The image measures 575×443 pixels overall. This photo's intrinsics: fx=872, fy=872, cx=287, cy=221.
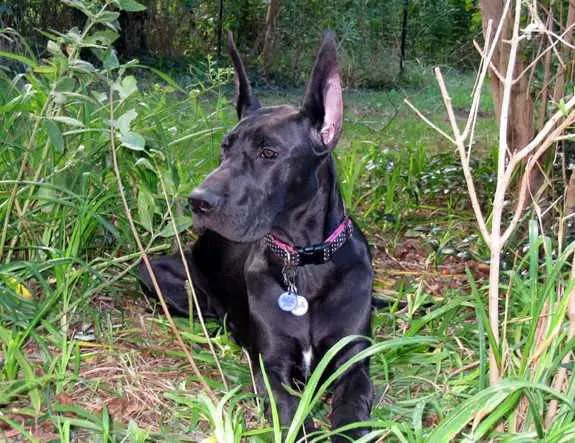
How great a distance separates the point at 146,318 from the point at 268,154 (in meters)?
0.98

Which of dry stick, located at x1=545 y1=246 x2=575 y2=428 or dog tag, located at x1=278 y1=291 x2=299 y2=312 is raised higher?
dry stick, located at x1=545 y1=246 x2=575 y2=428

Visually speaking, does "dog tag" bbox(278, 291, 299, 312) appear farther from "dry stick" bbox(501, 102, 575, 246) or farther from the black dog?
"dry stick" bbox(501, 102, 575, 246)

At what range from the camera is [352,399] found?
254 centimetres

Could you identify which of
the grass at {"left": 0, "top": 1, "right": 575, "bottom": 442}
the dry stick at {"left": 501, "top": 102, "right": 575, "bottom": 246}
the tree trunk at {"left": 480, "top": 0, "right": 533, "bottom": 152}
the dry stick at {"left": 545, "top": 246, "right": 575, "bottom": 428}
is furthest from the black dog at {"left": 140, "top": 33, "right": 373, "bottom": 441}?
the tree trunk at {"left": 480, "top": 0, "right": 533, "bottom": 152}

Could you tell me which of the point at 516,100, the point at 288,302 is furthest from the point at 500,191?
the point at 516,100

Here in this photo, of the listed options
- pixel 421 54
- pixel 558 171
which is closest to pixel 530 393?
pixel 558 171

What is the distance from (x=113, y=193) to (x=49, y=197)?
0.33 meters

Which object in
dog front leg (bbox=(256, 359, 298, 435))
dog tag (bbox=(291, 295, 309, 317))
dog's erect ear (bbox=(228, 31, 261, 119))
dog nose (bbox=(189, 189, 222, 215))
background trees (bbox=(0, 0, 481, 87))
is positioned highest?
dog's erect ear (bbox=(228, 31, 261, 119))

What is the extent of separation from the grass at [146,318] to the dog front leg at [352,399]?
0.20 feet

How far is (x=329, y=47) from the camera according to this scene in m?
2.58

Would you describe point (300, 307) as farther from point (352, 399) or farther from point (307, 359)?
point (352, 399)

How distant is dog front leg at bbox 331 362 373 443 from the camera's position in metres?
2.46

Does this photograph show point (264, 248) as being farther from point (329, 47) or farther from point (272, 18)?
point (272, 18)

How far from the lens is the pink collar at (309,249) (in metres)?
2.72
